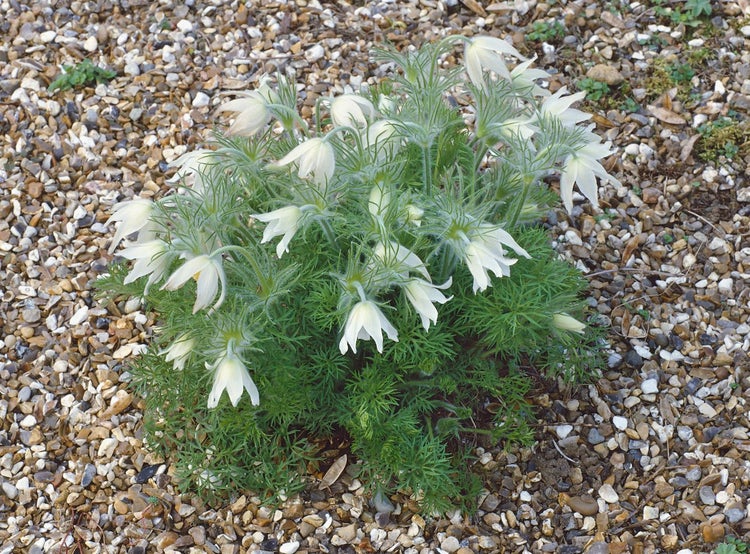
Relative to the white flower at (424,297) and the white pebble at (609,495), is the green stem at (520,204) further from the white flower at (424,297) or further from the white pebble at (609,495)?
the white pebble at (609,495)

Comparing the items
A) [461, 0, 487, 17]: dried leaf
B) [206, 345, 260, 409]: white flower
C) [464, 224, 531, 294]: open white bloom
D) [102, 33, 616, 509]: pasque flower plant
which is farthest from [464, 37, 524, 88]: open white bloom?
[461, 0, 487, 17]: dried leaf

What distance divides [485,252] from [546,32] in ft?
8.21

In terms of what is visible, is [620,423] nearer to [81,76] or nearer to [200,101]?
[200,101]

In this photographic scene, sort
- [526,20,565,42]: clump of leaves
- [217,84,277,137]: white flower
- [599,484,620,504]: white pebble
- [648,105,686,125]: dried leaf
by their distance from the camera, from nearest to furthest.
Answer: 1. [217,84,277,137]: white flower
2. [599,484,620,504]: white pebble
3. [648,105,686,125]: dried leaf
4. [526,20,565,42]: clump of leaves

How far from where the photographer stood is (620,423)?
11.1 ft

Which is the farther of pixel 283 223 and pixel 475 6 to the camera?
pixel 475 6

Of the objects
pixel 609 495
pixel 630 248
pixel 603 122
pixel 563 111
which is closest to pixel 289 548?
pixel 609 495

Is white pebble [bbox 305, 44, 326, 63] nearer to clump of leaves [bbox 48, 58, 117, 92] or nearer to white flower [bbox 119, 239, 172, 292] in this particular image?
clump of leaves [bbox 48, 58, 117, 92]

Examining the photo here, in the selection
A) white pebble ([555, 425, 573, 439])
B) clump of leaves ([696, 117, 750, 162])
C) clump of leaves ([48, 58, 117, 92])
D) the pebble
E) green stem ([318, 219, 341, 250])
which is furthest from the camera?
clump of leaves ([48, 58, 117, 92])

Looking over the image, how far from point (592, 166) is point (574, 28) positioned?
7.49 ft

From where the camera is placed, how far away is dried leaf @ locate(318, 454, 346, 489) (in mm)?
3250

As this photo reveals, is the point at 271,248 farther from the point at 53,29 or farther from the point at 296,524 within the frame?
the point at 53,29

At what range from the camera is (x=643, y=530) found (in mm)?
3141

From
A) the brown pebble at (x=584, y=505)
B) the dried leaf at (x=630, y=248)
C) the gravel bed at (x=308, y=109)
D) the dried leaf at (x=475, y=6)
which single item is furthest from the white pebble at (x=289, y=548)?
the dried leaf at (x=475, y=6)
